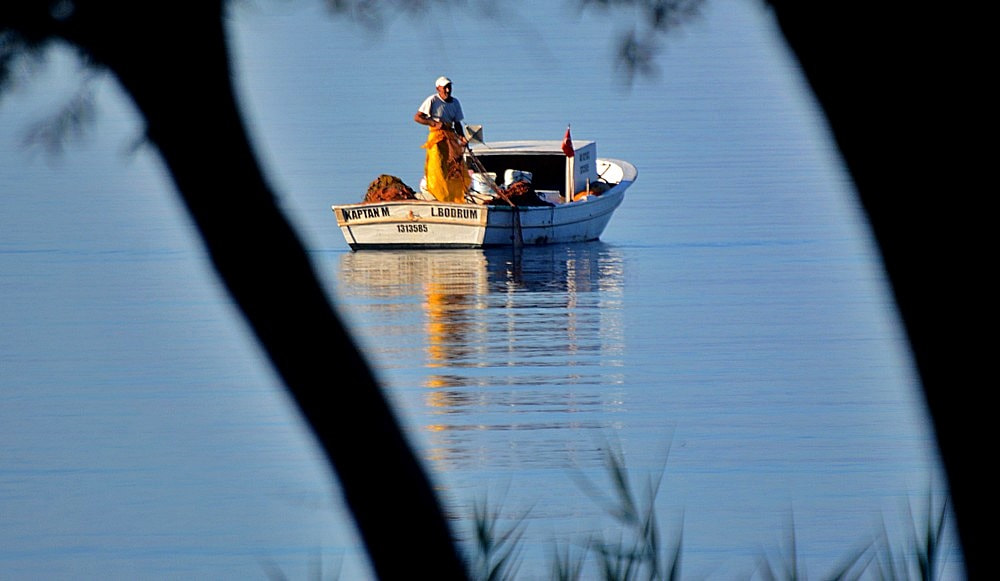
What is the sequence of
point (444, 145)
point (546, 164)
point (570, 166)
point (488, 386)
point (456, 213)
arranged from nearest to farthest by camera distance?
point (488, 386) → point (444, 145) → point (456, 213) → point (570, 166) → point (546, 164)

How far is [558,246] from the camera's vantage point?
24344 mm

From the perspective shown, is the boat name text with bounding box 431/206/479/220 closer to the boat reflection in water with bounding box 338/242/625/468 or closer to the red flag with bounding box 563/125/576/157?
the boat reflection in water with bounding box 338/242/625/468

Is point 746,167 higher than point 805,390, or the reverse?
point 746,167

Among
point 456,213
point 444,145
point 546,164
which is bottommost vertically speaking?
point 456,213

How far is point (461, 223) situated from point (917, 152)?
20828 mm

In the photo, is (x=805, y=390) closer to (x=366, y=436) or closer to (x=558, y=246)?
(x=366, y=436)

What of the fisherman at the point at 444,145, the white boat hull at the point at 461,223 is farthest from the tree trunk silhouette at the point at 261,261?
the white boat hull at the point at 461,223

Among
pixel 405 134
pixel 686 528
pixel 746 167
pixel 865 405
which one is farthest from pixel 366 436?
pixel 405 134

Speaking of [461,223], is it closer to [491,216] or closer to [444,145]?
[491,216]

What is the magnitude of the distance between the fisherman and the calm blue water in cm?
93

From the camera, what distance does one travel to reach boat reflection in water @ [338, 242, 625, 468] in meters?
11.2

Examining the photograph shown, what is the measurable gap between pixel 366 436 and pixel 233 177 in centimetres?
61

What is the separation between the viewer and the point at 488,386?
1264cm

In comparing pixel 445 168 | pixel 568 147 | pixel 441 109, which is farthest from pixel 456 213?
pixel 441 109
